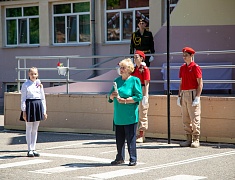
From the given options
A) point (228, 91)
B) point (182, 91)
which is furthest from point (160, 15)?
point (182, 91)

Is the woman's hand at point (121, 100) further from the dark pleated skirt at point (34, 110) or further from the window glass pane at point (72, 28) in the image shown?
the window glass pane at point (72, 28)

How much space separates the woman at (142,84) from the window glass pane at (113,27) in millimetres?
8762

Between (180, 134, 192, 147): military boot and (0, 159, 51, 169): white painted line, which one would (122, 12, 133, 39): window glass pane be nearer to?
(180, 134, 192, 147): military boot

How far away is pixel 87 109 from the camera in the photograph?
1569 centimetres

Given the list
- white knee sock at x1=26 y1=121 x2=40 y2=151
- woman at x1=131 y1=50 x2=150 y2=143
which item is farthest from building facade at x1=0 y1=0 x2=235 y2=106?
white knee sock at x1=26 y1=121 x2=40 y2=151

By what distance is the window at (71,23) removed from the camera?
76.0 feet

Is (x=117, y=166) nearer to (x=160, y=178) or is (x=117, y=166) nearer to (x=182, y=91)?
(x=160, y=178)

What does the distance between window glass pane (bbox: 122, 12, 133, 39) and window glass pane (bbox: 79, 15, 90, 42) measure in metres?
1.61

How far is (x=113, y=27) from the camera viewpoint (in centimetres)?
2228

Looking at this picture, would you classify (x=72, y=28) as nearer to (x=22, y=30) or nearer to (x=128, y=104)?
(x=22, y=30)

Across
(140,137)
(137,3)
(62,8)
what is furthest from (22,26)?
(140,137)

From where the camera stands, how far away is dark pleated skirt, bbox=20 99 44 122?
480 inches

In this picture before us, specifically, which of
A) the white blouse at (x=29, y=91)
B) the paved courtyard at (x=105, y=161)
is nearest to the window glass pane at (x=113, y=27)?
the paved courtyard at (x=105, y=161)

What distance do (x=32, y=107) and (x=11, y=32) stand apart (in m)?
13.9
